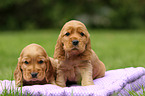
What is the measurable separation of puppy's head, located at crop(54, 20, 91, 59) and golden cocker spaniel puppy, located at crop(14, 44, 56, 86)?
267 mm

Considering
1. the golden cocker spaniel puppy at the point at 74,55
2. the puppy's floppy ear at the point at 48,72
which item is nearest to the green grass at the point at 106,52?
the puppy's floppy ear at the point at 48,72

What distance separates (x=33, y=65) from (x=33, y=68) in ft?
0.18

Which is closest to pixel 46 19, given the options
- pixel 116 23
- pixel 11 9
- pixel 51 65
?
pixel 11 9

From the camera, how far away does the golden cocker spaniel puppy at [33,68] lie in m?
3.43

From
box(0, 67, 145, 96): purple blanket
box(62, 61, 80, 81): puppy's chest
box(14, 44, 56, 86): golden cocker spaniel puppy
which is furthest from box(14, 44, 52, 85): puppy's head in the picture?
box(62, 61, 80, 81): puppy's chest

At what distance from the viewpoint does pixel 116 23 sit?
69.7ft

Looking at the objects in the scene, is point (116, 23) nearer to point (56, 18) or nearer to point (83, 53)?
point (56, 18)

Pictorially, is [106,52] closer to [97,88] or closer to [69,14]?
[97,88]

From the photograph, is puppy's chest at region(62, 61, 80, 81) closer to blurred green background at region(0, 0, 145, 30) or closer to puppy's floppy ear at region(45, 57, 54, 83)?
puppy's floppy ear at region(45, 57, 54, 83)

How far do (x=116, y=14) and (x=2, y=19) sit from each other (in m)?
10.4

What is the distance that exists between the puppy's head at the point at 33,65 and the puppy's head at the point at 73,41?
27 cm

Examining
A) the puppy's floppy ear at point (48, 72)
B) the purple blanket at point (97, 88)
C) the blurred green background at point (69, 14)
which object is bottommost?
the purple blanket at point (97, 88)

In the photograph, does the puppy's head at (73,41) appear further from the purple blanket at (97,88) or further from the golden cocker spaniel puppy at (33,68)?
the purple blanket at (97,88)

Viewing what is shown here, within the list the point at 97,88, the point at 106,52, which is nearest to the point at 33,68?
the point at 97,88
